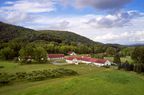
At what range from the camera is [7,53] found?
353 ft

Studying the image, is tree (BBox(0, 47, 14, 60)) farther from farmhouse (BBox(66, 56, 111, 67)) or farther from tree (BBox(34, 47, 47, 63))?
farmhouse (BBox(66, 56, 111, 67))

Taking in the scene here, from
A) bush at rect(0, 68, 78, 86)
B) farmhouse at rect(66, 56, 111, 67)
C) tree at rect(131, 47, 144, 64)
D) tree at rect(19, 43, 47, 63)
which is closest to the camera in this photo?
bush at rect(0, 68, 78, 86)

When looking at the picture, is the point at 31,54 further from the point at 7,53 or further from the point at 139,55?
the point at 139,55

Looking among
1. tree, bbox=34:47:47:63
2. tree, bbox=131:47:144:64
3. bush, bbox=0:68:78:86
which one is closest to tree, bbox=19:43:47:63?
tree, bbox=34:47:47:63

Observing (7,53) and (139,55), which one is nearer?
(139,55)

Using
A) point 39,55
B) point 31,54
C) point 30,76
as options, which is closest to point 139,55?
point 39,55

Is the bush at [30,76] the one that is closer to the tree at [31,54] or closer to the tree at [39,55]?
the tree at [39,55]

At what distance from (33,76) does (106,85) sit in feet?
63.8

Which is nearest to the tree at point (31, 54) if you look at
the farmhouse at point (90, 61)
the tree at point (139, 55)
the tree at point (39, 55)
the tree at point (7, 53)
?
the tree at point (39, 55)

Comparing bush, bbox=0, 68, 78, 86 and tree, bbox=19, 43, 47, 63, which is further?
tree, bbox=19, 43, 47, 63

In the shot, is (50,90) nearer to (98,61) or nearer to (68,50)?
(98,61)

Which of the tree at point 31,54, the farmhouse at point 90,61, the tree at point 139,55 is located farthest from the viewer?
the tree at point 31,54

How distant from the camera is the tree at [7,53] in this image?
348 ft

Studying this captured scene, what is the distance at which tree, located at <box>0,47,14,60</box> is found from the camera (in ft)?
348
